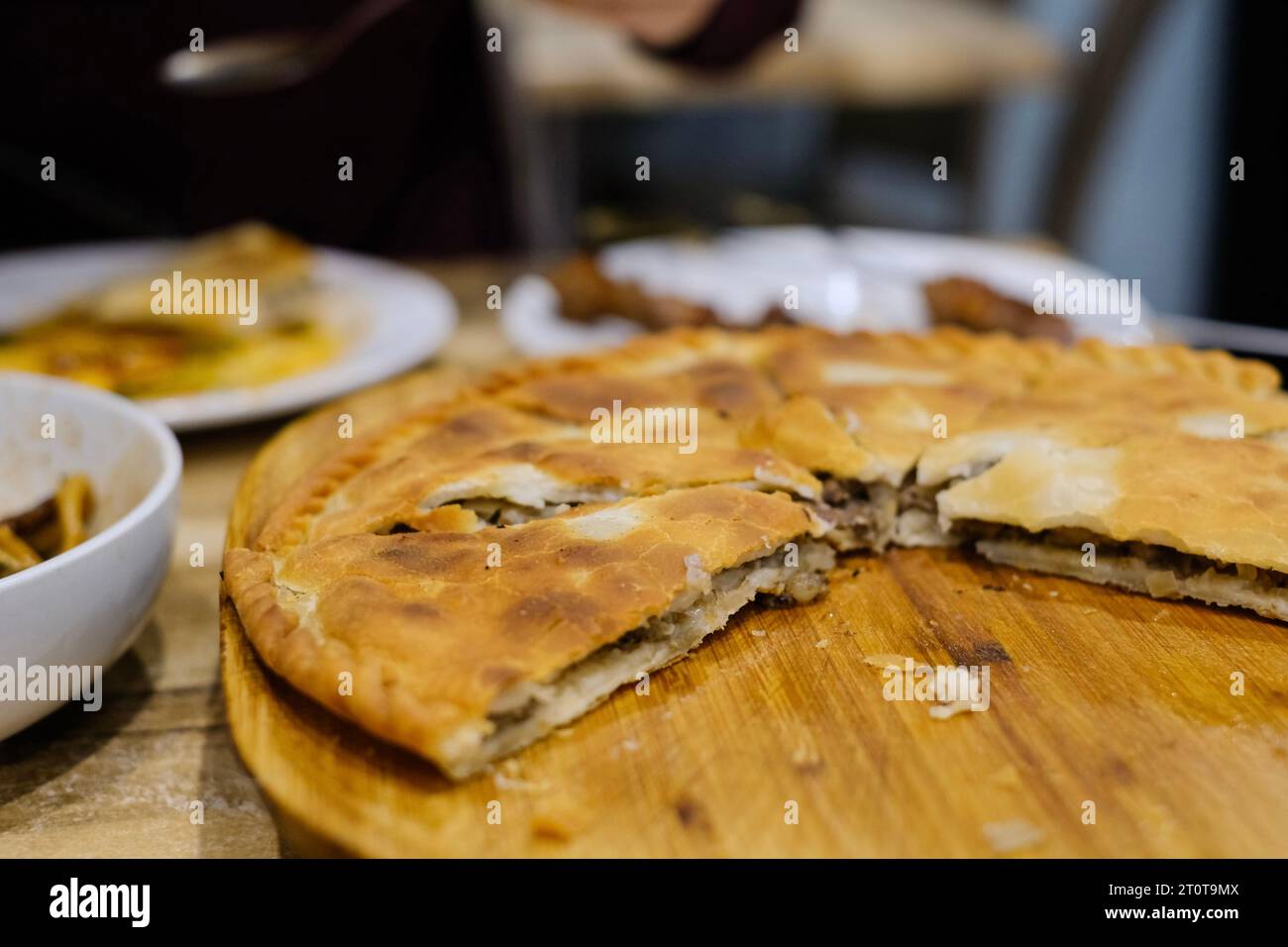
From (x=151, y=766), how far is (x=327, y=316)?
2.10 meters

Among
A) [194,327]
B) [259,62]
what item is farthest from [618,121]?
[259,62]

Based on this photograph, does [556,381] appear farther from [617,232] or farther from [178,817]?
[617,232]

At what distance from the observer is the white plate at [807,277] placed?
3.41 meters

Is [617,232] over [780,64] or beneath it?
beneath

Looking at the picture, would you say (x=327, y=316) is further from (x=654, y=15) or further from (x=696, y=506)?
(x=696, y=506)

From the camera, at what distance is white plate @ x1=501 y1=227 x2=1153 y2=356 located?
3414 millimetres

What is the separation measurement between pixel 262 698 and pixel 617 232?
9.26 ft

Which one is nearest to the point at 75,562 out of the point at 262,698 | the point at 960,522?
the point at 262,698

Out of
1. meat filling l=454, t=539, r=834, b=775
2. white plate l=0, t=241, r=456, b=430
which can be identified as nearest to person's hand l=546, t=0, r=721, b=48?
white plate l=0, t=241, r=456, b=430

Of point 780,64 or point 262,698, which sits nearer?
point 262,698

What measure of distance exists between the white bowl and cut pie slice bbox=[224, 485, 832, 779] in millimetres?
163

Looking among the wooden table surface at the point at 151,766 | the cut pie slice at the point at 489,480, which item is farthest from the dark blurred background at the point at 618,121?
the wooden table surface at the point at 151,766

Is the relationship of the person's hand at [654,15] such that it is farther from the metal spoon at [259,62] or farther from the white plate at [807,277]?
the white plate at [807,277]

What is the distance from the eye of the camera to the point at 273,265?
363cm
